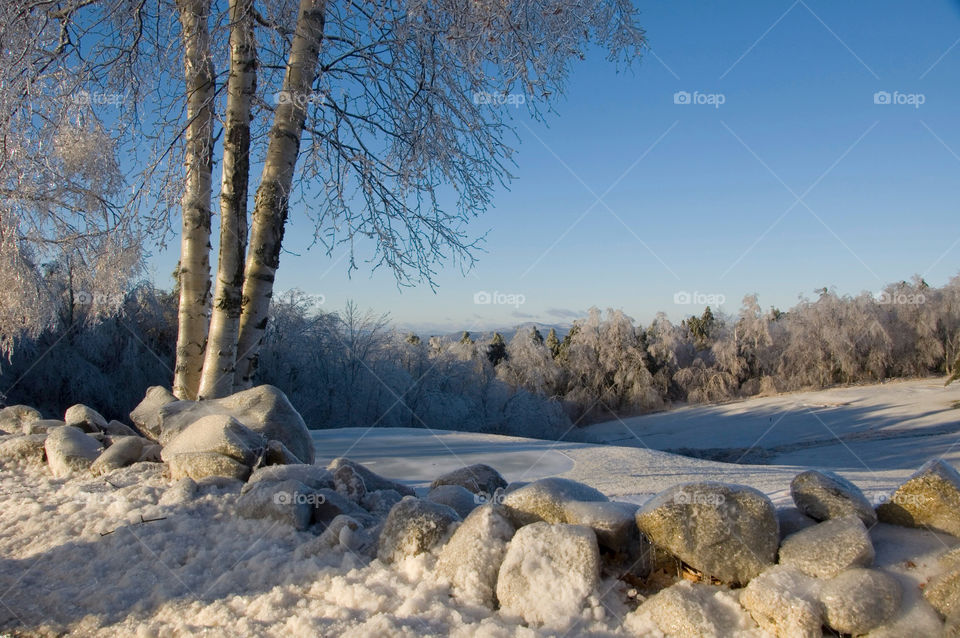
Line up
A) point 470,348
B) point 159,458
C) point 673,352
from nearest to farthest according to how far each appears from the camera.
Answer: point 159,458
point 470,348
point 673,352

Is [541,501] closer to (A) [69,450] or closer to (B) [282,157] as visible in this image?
(A) [69,450]

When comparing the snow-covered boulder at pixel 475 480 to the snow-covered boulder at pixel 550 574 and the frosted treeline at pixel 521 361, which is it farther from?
the frosted treeline at pixel 521 361

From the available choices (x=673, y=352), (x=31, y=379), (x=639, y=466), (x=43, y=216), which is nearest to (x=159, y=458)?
(x=639, y=466)

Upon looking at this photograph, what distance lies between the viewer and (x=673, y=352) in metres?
33.7

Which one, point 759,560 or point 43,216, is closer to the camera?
point 759,560

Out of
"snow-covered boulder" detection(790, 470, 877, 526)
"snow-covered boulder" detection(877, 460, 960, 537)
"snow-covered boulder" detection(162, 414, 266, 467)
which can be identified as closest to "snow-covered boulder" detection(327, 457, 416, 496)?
"snow-covered boulder" detection(162, 414, 266, 467)

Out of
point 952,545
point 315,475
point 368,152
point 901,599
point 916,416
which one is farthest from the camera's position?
point 916,416

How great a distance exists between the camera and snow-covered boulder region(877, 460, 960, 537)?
7.66ft

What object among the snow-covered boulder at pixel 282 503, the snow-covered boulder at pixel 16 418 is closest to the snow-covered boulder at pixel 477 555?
the snow-covered boulder at pixel 282 503

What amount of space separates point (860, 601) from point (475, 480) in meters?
2.25

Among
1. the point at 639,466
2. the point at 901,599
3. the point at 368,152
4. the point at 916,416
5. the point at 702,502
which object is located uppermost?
the point at 368,152

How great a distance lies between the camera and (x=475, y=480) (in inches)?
151

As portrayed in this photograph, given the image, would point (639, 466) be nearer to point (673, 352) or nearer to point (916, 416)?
point (916, 416)

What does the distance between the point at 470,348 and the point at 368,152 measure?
77.8 ft
